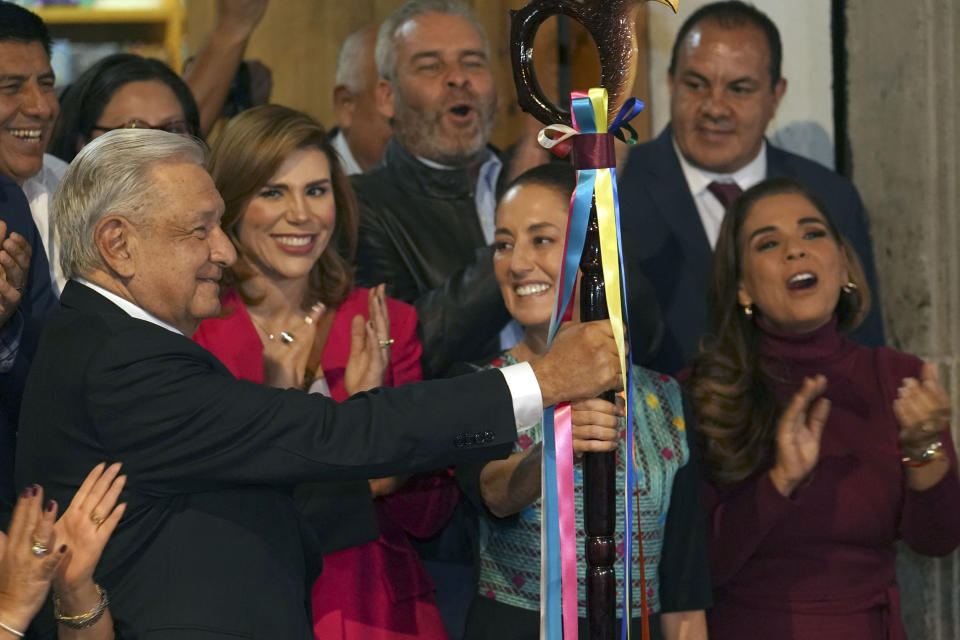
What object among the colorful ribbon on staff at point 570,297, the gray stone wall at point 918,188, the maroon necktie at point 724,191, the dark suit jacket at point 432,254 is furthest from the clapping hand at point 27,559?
the gray stone wall at point 918,188

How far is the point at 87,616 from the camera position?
6.51 feet

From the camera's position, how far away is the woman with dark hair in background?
10.7 ft

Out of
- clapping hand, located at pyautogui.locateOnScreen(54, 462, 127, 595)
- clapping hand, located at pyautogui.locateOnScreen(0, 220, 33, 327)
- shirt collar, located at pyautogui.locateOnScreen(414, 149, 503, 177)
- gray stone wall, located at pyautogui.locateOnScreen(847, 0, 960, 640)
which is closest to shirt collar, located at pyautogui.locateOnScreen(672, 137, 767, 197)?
gray stone wall, located at pyautogui.locateOnScreen(847, 0, 960, 640)

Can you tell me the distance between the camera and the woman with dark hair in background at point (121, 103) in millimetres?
3273

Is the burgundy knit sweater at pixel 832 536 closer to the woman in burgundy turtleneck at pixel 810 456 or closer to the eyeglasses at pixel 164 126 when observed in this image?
the woman in burgundy turtleneck at pixel 810 456

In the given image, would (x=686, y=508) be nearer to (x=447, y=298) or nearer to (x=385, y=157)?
(x=447, y=298)

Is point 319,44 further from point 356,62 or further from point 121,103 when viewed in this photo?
point 121,103

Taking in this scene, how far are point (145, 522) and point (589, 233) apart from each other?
0.80 metres

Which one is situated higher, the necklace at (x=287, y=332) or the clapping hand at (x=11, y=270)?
the clapping hand at (x=11, y=270)

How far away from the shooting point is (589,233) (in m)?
2.14

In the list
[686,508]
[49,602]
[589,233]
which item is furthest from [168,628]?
[686,508]

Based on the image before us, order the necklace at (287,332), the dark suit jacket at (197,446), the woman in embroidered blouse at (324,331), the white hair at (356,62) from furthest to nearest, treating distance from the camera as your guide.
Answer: the white hair at (356,62)
the necklace at (287,332)
the woman in embroidered blouse at (324,331)
the dark suit jacket at (197,446)

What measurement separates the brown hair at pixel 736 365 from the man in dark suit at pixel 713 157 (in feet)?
1.44

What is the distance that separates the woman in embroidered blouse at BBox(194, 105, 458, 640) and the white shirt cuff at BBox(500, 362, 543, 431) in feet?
1.84
